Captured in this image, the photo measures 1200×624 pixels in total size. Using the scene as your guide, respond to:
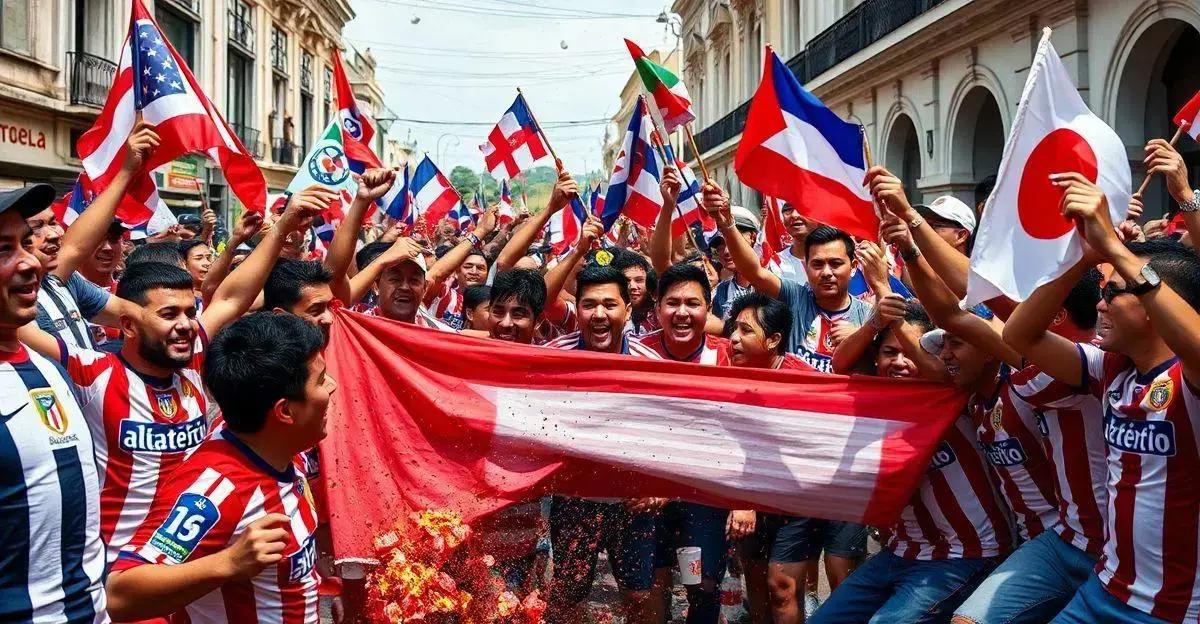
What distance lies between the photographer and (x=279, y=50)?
40.2m

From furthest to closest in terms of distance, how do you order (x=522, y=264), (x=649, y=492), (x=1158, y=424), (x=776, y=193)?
(x=522, y=264), (x=776, y=193), (x=649, y=492), (x=1158, y=424)

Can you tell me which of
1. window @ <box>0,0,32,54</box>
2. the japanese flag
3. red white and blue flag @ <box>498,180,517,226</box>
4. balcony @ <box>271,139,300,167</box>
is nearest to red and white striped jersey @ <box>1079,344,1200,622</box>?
the japanese flag

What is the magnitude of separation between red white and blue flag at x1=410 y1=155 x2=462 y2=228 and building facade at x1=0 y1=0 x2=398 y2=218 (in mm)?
2446

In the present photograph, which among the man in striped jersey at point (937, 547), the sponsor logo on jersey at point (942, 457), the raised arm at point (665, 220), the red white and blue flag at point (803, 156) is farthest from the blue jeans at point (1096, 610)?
the raised arm at point (665, 220)

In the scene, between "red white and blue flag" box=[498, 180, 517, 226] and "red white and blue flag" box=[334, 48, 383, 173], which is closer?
"red white and blue flag" box=[334, 48, 383, 173]

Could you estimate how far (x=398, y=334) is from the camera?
4562 mm

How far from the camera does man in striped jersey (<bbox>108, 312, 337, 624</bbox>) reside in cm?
242

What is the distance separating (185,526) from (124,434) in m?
1.16

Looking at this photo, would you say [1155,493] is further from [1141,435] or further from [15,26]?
[15,26]

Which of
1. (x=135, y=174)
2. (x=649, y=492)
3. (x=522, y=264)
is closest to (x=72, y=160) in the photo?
(x=522, y=264)

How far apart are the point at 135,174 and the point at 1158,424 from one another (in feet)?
13.3

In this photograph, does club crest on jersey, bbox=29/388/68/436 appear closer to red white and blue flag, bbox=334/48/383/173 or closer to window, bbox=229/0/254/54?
red white and blue flag, bbox=334/48/383/173

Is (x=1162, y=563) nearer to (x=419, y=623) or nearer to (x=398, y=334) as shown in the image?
(x=419, y=623)

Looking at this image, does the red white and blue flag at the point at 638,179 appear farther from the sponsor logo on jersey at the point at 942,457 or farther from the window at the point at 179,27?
the window at the point at 179,27
